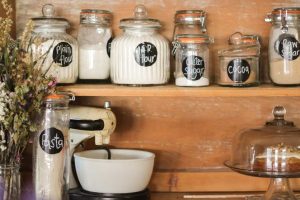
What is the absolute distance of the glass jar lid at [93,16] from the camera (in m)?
1.61

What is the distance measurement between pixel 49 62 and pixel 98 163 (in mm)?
286

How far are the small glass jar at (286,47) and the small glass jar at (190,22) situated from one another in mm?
192

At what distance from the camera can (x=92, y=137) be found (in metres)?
1.73

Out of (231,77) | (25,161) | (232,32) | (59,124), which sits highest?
(232,32)

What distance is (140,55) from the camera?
152 centimetres

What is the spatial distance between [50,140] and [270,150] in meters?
0.57

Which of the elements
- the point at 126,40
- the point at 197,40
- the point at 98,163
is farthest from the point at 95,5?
the point at 98,163

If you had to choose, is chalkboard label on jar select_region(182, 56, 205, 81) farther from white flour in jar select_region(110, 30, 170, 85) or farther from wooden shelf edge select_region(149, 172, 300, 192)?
wooden shelf edge select_region(149, 172, 300, 192)

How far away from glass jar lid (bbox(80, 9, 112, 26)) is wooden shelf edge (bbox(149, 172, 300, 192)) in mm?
473

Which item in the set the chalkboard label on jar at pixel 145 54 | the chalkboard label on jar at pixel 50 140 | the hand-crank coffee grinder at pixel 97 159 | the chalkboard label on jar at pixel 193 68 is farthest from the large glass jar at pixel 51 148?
the chalkboard label on jar at pixel 193 68

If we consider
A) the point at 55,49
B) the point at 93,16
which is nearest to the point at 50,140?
the point at 55,49

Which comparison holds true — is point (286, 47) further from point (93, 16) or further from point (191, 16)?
point (93, 16)

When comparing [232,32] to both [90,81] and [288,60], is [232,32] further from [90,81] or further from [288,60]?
[90,81]

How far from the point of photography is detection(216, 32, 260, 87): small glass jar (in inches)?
60.7
